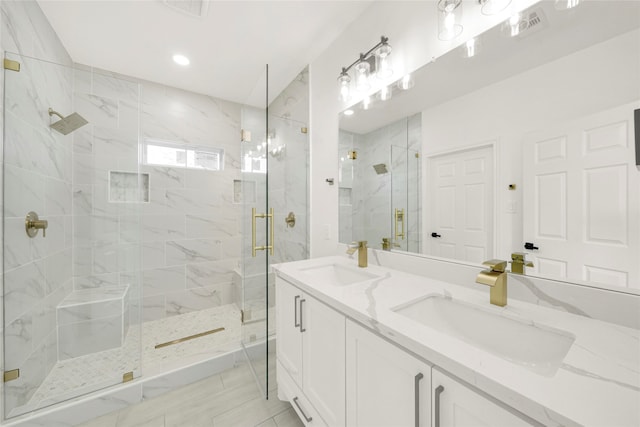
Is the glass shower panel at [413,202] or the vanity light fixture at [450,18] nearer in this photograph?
the vanity light fixture at [450,18]

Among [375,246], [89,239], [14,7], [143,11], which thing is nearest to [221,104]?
[143,11]

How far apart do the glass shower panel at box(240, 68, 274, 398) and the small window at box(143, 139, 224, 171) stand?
94 cm

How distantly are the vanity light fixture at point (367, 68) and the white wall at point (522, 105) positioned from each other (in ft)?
1.50

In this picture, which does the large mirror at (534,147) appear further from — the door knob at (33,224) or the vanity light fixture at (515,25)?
the door knob at (33,224)

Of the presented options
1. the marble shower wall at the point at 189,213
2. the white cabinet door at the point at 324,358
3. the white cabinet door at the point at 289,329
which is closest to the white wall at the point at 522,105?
the white cabinet door at the point at 324,358

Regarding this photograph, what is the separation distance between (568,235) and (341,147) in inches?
51.8

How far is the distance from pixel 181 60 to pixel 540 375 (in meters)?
2.90

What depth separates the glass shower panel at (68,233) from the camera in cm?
133

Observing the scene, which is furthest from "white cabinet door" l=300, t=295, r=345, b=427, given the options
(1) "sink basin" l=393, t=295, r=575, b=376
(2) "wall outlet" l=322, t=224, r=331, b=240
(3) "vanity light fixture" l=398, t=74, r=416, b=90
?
(3) "vanity light fixture" l=398, t=74, r=416, b=90

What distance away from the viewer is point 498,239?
0.95m

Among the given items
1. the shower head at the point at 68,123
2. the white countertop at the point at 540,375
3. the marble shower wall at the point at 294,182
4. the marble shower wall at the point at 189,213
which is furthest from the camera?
the marble shower wall at the point at 189,213

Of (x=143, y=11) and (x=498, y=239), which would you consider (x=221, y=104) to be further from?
(x=498, y=239)

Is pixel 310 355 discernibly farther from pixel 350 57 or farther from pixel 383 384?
pixel 350 57

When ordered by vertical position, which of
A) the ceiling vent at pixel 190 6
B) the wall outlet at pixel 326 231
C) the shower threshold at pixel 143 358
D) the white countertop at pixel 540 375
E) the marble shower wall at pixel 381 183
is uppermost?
the ceiling vent at pixel 190 6
